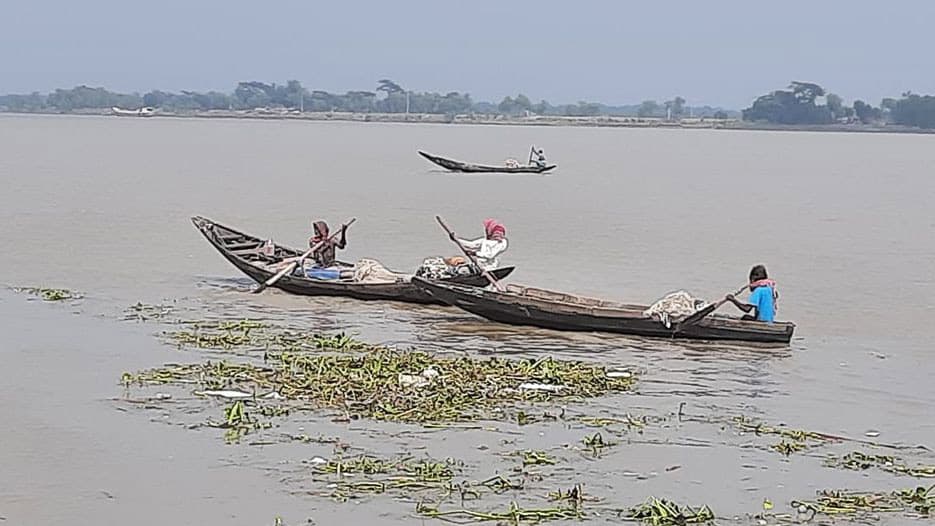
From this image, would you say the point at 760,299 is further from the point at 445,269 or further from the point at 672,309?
the point at 445,269

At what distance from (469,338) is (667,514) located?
7.61 meters

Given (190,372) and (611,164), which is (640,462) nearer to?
(190,372)

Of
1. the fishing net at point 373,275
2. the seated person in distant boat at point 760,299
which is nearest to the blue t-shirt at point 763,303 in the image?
the seated person in distant boat at point 760,299

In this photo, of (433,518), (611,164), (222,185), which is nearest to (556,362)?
(433,518)

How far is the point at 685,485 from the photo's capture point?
10.7 m

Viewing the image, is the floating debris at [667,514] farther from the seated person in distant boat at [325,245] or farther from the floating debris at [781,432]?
the seated person in distant boat at [325,245]

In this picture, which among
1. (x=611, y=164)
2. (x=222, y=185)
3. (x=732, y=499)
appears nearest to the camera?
(x=732, y=499)

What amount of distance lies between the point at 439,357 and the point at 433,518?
6.07m

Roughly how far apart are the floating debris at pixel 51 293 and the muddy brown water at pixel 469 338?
1.12 ft

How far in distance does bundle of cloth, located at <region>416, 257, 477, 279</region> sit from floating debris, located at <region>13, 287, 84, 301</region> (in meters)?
5.17

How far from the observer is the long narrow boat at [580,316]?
1658 cm

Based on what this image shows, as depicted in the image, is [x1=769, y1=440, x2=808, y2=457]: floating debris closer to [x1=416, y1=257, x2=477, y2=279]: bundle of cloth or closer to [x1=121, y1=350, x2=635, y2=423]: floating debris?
[x1=121, y1=350, x2=635, y2=423]: floating debris

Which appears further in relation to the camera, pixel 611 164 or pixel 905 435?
pixel 611 164

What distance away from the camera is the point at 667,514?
9758 millimetres
